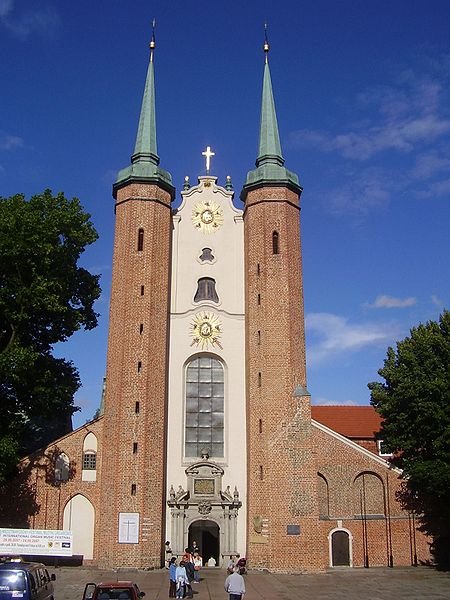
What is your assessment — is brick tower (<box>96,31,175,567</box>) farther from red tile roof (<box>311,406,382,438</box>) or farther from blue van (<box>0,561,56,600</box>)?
red tile roof (<box>311,406,382,438</box>)

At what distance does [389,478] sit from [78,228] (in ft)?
62.6

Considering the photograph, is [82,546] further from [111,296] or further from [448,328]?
[448,328]

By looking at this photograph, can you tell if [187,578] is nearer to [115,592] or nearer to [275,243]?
[115,592]

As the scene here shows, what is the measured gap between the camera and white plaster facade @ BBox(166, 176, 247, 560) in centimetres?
3170

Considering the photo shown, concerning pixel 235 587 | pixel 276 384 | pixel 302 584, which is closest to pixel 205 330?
pixel 276 384

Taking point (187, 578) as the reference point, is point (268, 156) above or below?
above

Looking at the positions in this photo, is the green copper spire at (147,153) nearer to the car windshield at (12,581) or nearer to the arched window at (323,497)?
the arched window at (323,497)

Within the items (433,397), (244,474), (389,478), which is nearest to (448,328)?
(433,397)

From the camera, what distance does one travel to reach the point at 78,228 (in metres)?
29.9

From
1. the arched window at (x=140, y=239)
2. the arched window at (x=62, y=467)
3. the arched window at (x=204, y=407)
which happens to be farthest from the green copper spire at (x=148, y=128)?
the arched window at (x=62, y=467)

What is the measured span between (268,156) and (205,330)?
987cm

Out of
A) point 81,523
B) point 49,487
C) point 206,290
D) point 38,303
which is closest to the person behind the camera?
point 38,303

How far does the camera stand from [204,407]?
32.9 m

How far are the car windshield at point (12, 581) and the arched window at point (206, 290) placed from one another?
20.4 m
